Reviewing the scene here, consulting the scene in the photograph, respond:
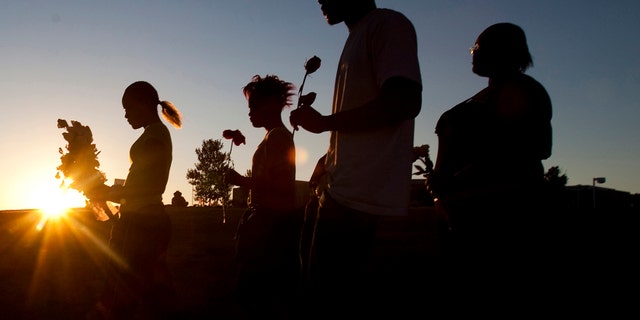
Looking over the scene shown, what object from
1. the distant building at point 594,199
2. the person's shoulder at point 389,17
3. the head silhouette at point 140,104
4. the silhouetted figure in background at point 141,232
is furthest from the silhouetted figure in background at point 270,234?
the distant building at point 594,199

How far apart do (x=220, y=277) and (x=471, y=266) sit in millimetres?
6521

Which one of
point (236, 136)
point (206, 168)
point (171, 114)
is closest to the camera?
point (171, 114)

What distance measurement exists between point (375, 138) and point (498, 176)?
3.04 feet

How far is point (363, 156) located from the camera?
2.12 m

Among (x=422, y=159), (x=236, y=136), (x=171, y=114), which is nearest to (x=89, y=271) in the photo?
(x=236, y=136)

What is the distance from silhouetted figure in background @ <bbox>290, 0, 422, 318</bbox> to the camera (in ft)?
6.75

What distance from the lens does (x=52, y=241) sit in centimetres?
1488

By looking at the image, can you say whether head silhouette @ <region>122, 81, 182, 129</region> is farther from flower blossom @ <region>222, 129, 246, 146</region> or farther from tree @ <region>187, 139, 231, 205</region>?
tree @ <region>187, 139, 231, 205</region>

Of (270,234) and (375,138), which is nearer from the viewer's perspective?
(375,138)

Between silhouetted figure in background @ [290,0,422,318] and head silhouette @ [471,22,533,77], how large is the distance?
1014 mm

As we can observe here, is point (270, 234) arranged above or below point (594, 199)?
below

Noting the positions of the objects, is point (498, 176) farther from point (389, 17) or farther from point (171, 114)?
point (171, 114)

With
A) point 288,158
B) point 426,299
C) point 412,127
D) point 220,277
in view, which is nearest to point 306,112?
point 412,127

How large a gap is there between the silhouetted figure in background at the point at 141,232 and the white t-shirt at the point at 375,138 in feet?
7.46
